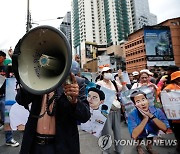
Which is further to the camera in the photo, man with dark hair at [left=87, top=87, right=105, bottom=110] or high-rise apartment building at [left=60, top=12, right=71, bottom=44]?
man with dark hair at [left=87, top=87, right=105, bottom=110]

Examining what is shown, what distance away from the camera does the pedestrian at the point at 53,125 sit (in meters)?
1.58

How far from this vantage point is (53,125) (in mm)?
1652

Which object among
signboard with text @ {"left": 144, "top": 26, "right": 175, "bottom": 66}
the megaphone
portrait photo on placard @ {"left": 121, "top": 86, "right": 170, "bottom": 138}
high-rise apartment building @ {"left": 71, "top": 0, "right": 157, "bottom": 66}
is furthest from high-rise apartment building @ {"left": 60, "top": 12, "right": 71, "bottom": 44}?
high-rise apartment building @ {"left": 71, "top": 0, "right": 157, "bottom": 66}

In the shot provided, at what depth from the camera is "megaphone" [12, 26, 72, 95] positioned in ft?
3.98

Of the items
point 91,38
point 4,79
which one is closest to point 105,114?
point 4,79

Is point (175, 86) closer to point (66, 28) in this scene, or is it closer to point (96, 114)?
point (96, 114)

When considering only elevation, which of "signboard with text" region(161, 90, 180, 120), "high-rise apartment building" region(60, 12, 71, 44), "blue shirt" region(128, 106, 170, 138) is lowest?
"blue shirt" region(128, 106, 170, 138)

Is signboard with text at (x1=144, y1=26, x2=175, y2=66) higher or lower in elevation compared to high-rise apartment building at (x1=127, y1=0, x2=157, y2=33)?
lower

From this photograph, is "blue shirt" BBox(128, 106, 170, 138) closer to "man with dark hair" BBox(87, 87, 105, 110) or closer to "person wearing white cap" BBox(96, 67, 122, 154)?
"person wearing white cap" BBox(96, 67, 122, 154)

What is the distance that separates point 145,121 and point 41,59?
296 cm

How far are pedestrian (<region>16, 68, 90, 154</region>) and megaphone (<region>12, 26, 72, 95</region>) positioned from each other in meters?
0.29

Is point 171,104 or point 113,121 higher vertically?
point 171,104

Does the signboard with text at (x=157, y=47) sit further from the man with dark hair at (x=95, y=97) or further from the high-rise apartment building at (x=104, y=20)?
the high-rise apartment building at (x=104, y=20)

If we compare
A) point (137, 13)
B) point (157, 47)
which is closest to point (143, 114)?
point (157, 47)
